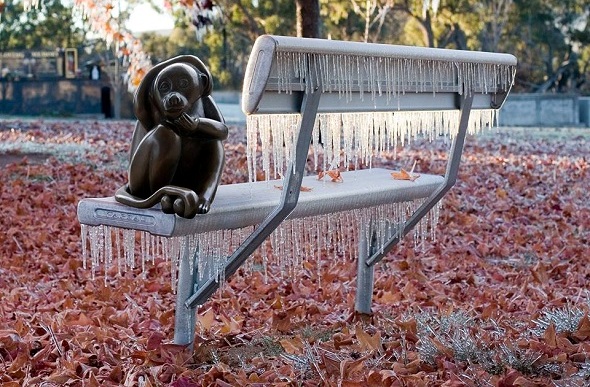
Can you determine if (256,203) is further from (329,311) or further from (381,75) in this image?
(329,311)

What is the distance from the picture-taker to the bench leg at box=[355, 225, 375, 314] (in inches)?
163

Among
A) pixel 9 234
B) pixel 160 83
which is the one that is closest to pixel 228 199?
pixel 160 83

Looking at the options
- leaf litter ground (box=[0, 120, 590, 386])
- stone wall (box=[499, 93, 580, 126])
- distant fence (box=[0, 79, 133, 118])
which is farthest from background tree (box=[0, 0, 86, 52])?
leaf litter ground (box=[0, 120, 590, 386])

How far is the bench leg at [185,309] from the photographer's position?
129 inches

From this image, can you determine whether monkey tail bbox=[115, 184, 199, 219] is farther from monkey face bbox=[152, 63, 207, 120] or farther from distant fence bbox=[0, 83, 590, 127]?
distant fence bbox=[0, 83, 590, 127]

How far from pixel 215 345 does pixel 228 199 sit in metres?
0.62

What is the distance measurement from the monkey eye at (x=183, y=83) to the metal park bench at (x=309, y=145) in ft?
0.85

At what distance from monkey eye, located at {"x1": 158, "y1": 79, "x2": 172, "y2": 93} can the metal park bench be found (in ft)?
1.01

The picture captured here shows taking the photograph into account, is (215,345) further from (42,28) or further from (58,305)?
(42,28)

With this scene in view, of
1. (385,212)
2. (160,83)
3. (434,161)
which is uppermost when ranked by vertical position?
(160,83)

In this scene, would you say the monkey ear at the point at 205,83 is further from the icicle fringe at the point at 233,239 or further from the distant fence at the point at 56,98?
the distant fence at the point at 56,98

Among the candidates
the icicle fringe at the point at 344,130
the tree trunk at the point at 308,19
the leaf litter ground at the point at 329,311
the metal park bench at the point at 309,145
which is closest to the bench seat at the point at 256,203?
the metal park bench at the point at 309,145

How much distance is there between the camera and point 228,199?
3301 millimetres

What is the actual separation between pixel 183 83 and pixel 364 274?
4.67ft
